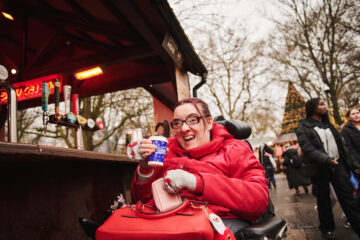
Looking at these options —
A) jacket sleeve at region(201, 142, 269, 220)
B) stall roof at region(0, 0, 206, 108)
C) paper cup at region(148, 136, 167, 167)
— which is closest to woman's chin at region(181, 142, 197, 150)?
→ jacket sleeve at region(201, 142, 269, 220)

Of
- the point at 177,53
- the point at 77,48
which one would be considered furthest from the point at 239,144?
the point at 77,48

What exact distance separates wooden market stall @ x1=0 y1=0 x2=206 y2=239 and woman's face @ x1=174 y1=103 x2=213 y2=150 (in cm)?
78

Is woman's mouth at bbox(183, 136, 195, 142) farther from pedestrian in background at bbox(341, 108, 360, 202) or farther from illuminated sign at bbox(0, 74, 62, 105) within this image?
illuminated sign at bbox(0, 74, 62, 105)

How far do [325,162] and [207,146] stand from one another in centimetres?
243

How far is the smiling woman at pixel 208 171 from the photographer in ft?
4.71

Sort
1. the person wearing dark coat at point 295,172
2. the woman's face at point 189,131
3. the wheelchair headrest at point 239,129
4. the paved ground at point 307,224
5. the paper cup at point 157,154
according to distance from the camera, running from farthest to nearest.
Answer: the person wearing dark coat at point 295,172 < the paved ground at point 307,224 < the wheelchair headrest at point 239,129 < the woman's face at point 189,131 < the paper cup at point 157,154

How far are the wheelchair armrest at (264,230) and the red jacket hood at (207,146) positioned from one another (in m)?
0.63

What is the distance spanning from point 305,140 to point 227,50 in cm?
1471

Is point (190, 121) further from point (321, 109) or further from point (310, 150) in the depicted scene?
point (321, 109)

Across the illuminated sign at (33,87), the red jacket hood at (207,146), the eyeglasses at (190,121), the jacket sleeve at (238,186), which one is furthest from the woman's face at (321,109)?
the illuminated sign at (33,87)

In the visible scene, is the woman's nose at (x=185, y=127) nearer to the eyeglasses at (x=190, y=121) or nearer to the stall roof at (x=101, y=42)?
the eyeglasses at (x=190, y=121)

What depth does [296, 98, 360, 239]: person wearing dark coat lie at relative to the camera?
3.41 meters

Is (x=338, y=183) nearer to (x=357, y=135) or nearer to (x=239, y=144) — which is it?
(x=357, y=135)

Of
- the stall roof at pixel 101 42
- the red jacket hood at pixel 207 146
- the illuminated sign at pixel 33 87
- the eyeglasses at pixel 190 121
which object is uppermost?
the stall roof at pixel 101 42
